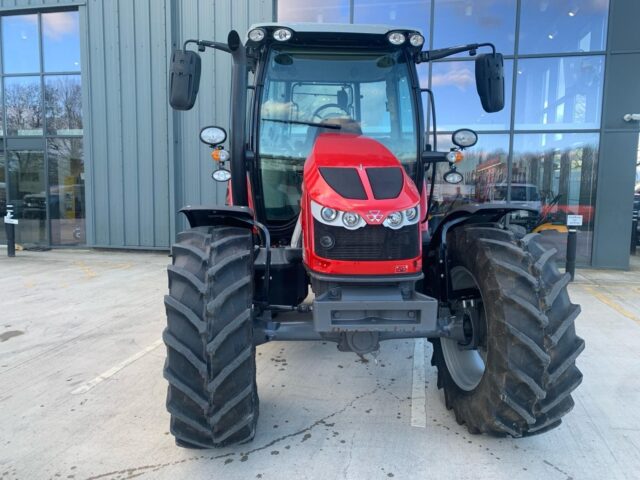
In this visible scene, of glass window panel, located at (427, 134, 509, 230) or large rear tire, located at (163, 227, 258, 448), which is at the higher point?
glass window panel, located at (427, 134, 509, 230)

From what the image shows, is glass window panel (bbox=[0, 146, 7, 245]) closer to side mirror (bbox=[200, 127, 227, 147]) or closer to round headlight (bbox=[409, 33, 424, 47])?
side mirror (bbox=[200, 127, 227, 147])

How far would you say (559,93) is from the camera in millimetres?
9219

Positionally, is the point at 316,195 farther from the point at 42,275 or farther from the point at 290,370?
the point at 42,275

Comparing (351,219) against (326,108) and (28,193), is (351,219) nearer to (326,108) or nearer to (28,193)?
(326,108)

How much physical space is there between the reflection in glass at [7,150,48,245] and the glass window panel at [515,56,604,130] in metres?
10.8

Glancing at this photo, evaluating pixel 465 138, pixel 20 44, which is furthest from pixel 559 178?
pixel 20 44

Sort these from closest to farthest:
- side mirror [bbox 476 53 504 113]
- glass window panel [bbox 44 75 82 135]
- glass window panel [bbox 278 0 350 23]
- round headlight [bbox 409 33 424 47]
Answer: round headlight [bbox 409 33 424 47] → side mirror [bbox 476 53 504 113] → glass window panel [bbox 278 0 350 23] → glass window panel [bbox 44 75 82 135]

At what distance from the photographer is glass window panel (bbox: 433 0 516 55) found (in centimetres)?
930

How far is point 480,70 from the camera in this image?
3.75 m

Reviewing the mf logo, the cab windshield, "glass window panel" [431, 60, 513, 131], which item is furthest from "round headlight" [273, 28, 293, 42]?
"glass window panel" [431, 60, 513, 131]

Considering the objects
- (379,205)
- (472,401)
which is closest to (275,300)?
(379,205)

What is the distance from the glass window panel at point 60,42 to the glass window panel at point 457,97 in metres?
8.09

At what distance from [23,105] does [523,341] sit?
12.6 m

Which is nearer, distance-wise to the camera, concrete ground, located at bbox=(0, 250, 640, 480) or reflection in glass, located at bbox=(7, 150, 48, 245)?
concrete ground, located at bbox=(0, 250, 640, 480)
